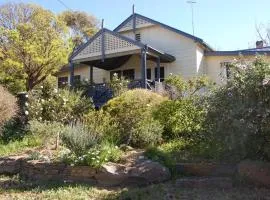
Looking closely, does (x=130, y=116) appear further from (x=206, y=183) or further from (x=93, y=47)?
(x=93, y=47)

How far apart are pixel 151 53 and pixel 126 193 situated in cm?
1374

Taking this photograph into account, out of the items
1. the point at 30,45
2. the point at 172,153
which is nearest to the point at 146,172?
the point at 172,153

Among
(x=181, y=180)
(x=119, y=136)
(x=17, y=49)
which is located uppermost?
(x=17, y=49)

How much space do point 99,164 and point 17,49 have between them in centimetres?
1970

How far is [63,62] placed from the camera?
88.8ft

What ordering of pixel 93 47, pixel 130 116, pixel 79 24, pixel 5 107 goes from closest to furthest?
pixel 130 116 < pixel 5 107 < pixel 93 47 < pixel 79 24

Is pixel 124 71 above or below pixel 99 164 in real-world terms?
above

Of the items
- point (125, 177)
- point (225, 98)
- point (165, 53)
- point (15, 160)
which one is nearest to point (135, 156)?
point (125, 177)

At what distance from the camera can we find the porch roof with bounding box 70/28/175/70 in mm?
20484

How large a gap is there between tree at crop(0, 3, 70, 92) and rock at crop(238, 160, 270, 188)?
19.8m

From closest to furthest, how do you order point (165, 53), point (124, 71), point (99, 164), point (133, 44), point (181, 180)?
point (181, 180) < point (99, 164) < point (133, 44) < point (165, 53) < point (124, 71)

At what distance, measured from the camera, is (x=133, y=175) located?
27.7ft

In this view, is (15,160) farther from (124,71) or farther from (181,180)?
(124,71)

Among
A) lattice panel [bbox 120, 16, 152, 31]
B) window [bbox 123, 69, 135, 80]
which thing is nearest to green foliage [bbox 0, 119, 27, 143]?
window [bbox 123, 69, 135, 80]
